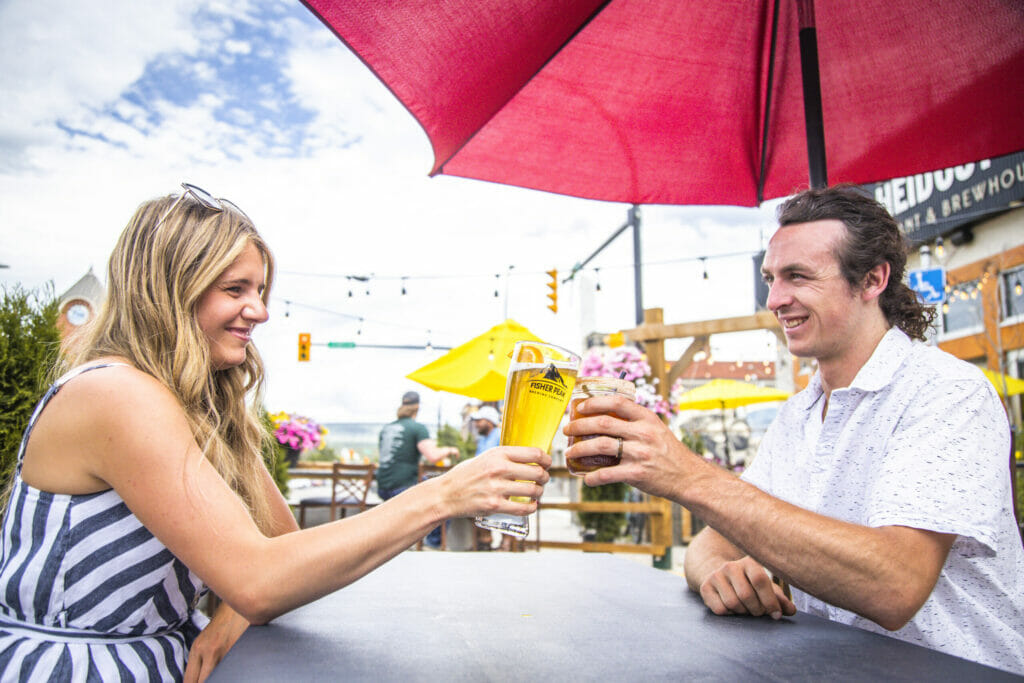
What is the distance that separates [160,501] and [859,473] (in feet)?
4.89

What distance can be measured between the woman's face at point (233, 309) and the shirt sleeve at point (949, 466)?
1.35 m

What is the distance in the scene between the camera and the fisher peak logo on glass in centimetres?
106

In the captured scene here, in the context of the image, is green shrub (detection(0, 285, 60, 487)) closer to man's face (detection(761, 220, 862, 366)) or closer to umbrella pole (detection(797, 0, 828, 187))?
man's face (detection(761, 220, 862, 366))

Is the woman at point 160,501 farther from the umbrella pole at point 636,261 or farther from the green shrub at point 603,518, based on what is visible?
the umbrella pole at point 636,261

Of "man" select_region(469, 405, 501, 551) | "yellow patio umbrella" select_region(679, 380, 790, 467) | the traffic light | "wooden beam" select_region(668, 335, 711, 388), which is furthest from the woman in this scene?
the traffic light

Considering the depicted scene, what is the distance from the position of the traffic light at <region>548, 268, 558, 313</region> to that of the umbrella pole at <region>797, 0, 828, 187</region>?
1174 centimetres

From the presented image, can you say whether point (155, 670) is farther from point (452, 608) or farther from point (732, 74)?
point (732, 74)

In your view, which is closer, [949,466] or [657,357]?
[949,466]

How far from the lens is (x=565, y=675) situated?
2.49ft

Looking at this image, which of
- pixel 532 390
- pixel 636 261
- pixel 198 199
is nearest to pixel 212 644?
pixel 532 390

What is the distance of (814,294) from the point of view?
1682 mm

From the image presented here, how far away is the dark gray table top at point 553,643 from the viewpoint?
0.77 meters

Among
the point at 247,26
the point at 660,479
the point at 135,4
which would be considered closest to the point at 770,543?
the point at 660,479

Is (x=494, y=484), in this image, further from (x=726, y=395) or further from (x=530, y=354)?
(x=726, y=395)
